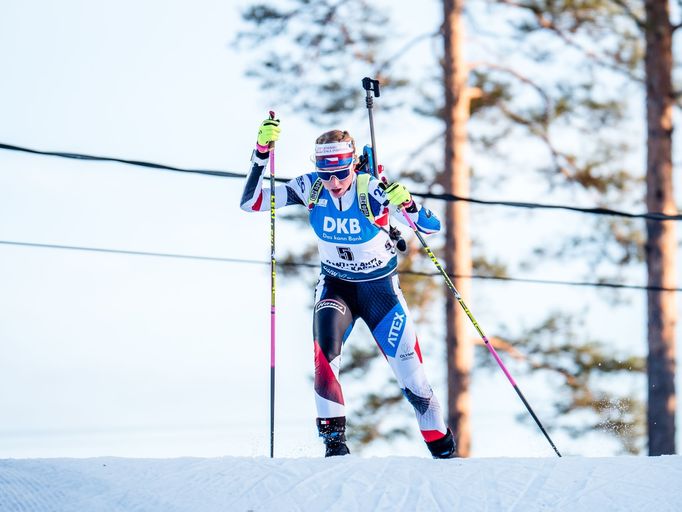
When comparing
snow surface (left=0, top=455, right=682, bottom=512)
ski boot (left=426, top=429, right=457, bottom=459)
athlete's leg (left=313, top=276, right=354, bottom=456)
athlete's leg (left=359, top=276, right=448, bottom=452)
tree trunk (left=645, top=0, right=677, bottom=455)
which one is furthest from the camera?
tree trunk (left=645, top=0, right=677, bottom=455)

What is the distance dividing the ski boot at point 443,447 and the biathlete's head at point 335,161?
1.59 m

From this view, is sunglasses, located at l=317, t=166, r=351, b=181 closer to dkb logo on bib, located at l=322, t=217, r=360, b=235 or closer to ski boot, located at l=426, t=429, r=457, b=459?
dkb logo on bib, located at l=322, t=217, r=360, b=235

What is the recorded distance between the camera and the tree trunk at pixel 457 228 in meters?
11.1

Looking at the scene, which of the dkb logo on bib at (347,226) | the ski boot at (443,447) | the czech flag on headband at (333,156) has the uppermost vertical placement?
the czech flag on headband at (333,156)

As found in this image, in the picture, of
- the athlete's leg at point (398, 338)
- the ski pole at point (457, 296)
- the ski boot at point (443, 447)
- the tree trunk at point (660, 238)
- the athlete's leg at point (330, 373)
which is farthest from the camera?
the tree trunk at point (660, 238)

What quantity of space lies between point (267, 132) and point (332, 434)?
1806mm

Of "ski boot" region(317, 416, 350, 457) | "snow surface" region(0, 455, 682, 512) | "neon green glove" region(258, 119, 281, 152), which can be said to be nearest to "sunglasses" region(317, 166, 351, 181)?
"neon green glove" region(258, 119, 281, 152)

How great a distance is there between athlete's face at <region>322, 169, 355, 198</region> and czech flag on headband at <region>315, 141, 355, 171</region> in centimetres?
7

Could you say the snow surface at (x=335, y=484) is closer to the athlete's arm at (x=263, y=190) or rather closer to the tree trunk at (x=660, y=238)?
the athlete's arm at (x=263, y=190)

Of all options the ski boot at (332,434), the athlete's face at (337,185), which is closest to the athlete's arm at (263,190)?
the athlete's face at (337,185)

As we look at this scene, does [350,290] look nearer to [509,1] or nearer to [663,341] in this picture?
[663,341]

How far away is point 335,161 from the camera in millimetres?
5652

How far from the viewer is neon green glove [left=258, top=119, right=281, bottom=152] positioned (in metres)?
5.87

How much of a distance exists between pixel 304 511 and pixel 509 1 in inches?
355
